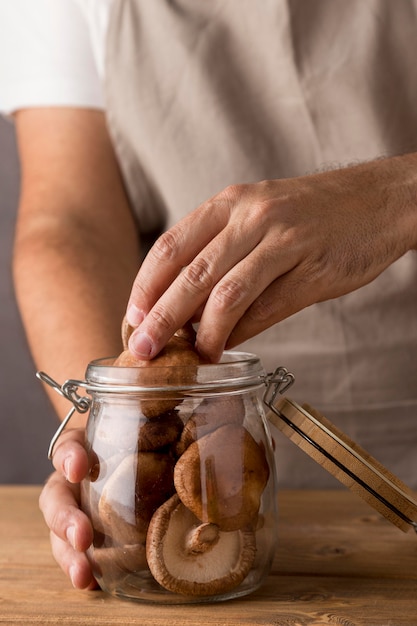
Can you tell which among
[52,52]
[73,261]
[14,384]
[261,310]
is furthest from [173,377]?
[14,384]

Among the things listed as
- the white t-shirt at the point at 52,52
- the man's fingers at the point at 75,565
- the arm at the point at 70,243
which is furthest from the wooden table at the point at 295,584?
the white t-shirt at the point at 52,52

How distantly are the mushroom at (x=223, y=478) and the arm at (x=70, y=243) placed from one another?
34cm

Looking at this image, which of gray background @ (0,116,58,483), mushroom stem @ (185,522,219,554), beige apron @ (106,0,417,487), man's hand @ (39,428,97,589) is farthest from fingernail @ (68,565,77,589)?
gray background @ (0,116,58,483)

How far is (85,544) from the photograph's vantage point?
2.13ft

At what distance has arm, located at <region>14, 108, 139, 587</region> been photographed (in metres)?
1.03

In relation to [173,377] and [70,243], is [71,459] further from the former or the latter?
[70,243]

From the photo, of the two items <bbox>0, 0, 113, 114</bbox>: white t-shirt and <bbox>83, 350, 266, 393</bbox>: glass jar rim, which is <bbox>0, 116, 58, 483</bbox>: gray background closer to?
<bbox>0, 0, 113, 114</bbox>: white t-shirt

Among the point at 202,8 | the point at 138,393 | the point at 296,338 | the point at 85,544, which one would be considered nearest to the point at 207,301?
the point at 138,393

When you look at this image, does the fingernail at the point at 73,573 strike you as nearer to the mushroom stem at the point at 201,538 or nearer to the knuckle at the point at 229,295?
the mushroom stem at the point at 201,538

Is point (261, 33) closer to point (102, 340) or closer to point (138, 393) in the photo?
point (102, 340)

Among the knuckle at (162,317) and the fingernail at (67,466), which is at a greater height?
the knuckle at (162,317)

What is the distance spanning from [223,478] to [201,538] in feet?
0.14

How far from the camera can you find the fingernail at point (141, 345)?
0.63 m

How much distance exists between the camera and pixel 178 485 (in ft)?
1.95
